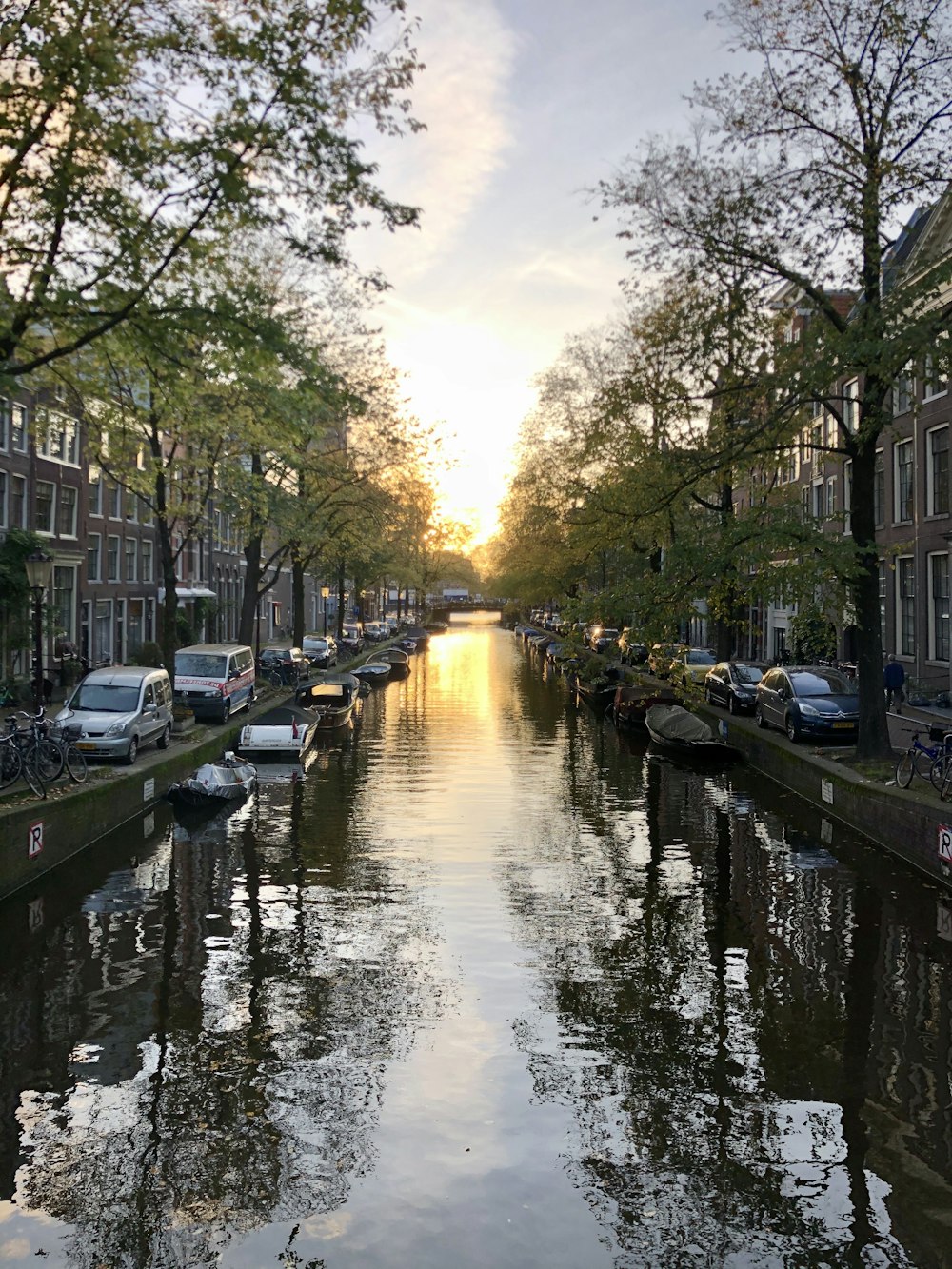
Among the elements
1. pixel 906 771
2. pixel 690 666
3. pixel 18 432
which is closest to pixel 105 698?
pixel 906 771

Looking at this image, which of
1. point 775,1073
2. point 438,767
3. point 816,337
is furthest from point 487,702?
point 775,1073

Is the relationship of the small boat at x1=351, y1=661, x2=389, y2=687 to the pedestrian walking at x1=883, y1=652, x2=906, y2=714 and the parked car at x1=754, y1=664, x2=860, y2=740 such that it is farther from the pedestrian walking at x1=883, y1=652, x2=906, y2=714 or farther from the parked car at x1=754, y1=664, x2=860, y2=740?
the parked car at x1=754, y1=664, x2=860, y2=740

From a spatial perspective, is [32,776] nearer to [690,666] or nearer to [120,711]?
[120,711]

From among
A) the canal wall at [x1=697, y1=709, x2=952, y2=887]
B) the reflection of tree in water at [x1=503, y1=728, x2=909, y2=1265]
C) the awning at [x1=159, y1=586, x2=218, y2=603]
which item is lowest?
the reflection of tree in water at [x1=503, y1=728, x2=909, y2=1265]

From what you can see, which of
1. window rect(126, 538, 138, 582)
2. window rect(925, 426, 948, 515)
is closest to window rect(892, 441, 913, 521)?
window rect(925, 426, 948, 515)

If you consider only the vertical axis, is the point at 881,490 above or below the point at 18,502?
above

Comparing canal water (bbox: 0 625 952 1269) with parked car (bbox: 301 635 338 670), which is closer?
canal water (bbox: 0 625 952 1269)

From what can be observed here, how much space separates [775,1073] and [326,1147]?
415cm

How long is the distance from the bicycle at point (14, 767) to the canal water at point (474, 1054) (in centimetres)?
152

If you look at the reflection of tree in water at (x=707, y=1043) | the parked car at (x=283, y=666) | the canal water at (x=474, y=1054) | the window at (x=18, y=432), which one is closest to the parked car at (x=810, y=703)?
the canal water at (x=474, y=1054)

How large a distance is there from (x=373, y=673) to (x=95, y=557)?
46.9 ft

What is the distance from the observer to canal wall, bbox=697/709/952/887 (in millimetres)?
16328

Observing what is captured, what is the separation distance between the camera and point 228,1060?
10.2 meters

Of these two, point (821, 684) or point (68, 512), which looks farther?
point (68, 512)
